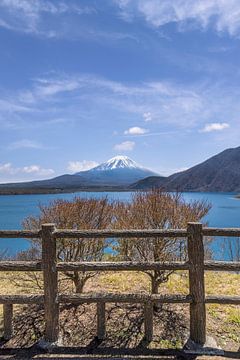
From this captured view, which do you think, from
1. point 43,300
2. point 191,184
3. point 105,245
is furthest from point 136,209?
point 191,184

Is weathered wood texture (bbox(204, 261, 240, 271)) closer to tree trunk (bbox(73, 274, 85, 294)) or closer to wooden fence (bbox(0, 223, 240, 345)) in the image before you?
wooden fence (bbox(0, 223, 240, 345))

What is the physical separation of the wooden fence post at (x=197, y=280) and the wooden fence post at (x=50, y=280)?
72.4 inches

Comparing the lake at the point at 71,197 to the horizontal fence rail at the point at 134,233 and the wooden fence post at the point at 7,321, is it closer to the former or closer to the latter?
the horizontal fence rail at the point at 134,233

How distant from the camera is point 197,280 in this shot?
180 inches

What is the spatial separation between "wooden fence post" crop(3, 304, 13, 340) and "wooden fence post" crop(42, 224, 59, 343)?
639mm

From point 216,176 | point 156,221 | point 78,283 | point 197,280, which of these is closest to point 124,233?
point 197,280

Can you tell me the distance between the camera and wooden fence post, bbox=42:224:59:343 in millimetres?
4598

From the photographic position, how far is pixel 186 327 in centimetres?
529

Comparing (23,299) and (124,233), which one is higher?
(124,233)

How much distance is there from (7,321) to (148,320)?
203 cm

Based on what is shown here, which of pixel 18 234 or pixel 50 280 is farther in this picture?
pixel 18 234

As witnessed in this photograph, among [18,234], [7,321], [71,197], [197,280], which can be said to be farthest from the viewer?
[71,197]

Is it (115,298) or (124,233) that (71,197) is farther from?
(115,298)

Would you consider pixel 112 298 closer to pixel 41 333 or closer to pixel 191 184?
pixel 41 333
